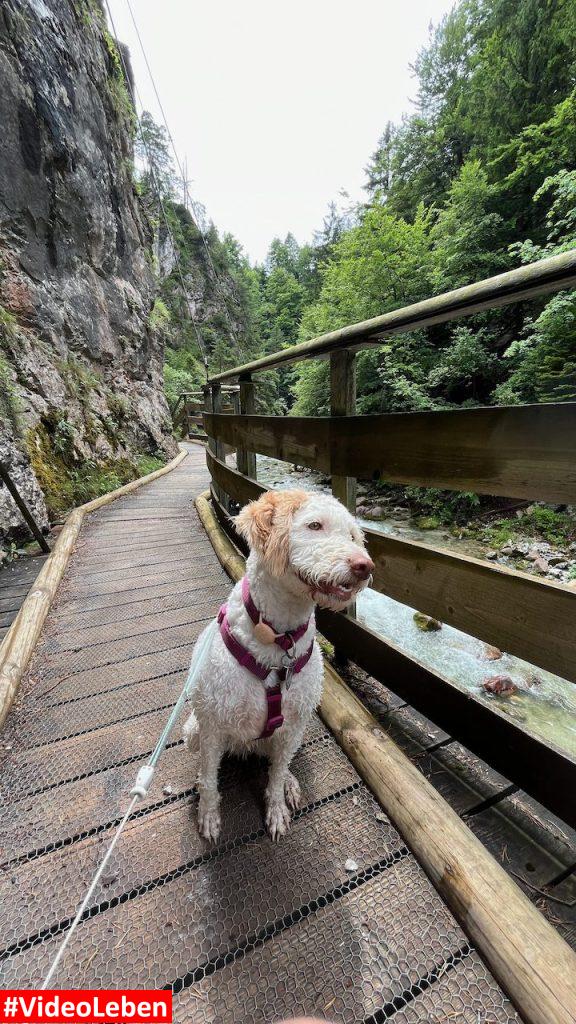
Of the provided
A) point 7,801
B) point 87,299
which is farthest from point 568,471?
point 87,299

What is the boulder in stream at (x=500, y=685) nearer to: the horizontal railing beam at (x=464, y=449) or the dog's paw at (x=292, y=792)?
the dog's paw at (x=292, y=792)

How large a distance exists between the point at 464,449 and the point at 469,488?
128 mm

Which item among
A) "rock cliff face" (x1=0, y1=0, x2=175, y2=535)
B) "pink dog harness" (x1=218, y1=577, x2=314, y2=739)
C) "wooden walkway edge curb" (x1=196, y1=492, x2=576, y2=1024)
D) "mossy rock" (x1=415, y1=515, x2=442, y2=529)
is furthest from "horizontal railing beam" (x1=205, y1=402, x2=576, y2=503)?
"mossy rock" (x1=415, y1=515, x2=442, y2=529)

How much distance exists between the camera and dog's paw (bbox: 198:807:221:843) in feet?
4.28

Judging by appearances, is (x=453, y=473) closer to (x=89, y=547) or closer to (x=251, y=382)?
(x=251, y=382)

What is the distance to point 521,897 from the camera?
3.36 ft

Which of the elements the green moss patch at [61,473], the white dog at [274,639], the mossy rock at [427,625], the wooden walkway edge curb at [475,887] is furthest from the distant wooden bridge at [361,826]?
the green moss patch at [61,473]

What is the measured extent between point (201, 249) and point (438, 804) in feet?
129

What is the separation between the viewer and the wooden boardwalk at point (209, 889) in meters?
0.95

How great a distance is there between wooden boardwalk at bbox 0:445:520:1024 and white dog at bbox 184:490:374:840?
0.13m

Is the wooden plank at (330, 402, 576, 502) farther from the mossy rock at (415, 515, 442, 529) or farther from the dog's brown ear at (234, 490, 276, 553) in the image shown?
the mossy rock at (415, 515, 442, 529)

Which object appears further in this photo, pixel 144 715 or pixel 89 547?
pixel 89 547

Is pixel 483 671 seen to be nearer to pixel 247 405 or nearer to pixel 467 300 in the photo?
pixel 247 405

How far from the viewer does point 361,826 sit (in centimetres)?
132
